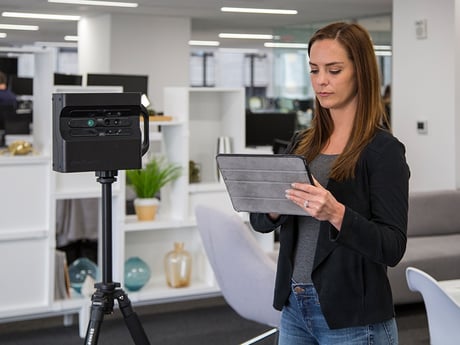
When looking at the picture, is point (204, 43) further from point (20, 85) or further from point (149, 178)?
point (149, 178)

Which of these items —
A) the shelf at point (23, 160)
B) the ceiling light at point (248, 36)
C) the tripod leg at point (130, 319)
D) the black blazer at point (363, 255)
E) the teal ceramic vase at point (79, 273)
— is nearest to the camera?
the black blazer at point (363, 255)

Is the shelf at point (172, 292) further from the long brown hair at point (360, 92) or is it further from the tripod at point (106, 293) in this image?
the long brown hair at point (360, 92)

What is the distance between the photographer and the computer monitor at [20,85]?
1116 centimetres

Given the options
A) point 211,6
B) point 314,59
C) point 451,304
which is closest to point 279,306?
point 314,59

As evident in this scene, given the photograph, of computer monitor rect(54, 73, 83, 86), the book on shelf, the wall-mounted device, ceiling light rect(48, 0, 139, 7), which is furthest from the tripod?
ceiling light rect(48, 0, 139, 7)

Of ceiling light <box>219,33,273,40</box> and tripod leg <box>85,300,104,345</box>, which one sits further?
ceiling light <box>219,33,273,40</box>

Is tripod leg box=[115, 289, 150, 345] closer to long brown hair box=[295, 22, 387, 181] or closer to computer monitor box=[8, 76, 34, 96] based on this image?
long brown hair box=[295, 22, 387, 181]

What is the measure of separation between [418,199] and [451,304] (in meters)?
3.27

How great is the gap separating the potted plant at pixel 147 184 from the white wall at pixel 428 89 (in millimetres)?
2528

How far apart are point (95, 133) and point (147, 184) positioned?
7.17 feet

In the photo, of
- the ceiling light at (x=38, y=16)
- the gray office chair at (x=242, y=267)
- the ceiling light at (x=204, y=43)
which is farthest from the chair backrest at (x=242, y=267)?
the ceiling light at (x=204, y=43)

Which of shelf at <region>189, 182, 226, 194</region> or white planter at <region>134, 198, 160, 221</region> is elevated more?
shelf at <region>189, 182, 226, 194</region>

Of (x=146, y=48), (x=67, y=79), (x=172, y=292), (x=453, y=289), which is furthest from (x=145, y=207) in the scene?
(x=146, y=48)

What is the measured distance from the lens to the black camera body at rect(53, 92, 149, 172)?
2797 millimetres
